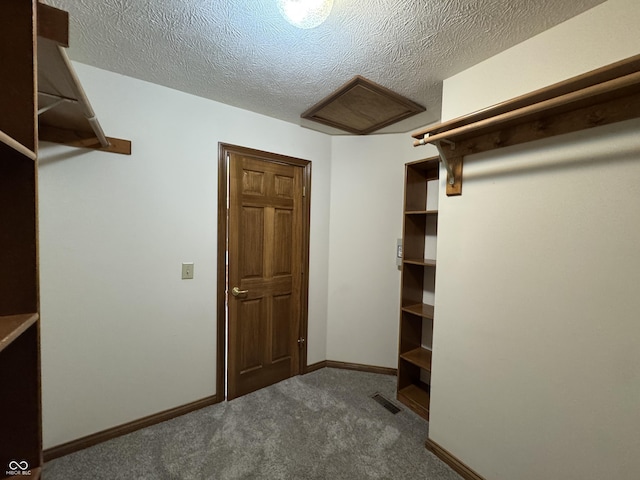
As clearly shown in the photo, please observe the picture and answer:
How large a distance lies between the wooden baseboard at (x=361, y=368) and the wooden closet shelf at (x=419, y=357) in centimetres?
45

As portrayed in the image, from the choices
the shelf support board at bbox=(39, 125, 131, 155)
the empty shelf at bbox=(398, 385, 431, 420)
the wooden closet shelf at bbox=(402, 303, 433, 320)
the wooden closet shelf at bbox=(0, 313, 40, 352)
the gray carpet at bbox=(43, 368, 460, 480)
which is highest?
the shelf support board at bbox=(39, 125, 131, 155)

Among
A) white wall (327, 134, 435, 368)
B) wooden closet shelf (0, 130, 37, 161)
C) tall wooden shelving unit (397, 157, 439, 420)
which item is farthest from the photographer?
white wall (327, 134, 435, 368)

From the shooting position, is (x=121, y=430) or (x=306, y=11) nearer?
(x=306, y=11)

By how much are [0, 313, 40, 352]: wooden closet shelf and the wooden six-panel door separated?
1410mm

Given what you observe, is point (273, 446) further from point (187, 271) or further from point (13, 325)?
point (13, 325)

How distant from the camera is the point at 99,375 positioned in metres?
1.65

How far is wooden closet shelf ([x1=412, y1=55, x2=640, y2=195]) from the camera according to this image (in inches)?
33.1

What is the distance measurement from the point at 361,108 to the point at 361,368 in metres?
2.39

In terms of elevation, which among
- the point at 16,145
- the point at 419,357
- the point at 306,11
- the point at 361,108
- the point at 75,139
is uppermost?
the point at 361,108

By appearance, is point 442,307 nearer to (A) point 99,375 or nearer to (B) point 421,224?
(B) point 421,224

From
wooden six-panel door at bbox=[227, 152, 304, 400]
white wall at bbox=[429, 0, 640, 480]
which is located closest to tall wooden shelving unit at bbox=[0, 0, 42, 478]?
wooden six-panel door at bbox=[227, 152, 304, 400]

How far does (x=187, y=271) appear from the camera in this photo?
1.92 metres

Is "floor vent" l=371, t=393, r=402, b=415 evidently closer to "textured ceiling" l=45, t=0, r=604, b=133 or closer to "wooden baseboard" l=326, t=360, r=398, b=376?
"wooden baseboard" l=326, t=360, r=398, b=376

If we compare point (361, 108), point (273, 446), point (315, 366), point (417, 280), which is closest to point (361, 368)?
point (315, 366)
